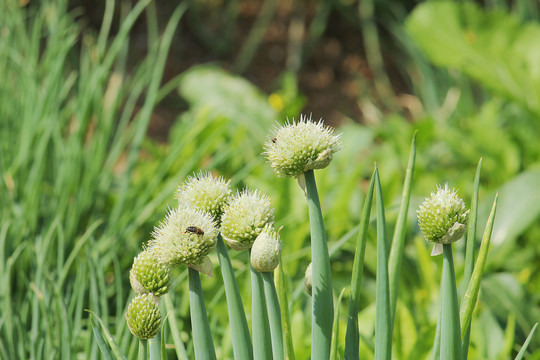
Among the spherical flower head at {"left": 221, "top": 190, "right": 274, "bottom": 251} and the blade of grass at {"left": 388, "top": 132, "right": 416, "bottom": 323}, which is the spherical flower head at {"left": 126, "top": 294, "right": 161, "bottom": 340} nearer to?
the spherical flower head at {"left": 221, "top": 190, "right": 274, "bottom": 251}

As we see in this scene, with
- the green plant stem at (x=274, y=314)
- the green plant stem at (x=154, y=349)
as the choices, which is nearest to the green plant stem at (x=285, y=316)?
the green plant stem at (x=274, y=314)

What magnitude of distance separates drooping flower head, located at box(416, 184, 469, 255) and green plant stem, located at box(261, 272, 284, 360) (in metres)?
0.16

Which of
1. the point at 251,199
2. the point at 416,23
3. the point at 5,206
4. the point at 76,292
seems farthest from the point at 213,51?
the point at 251,199

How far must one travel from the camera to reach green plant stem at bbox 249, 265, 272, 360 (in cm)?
59

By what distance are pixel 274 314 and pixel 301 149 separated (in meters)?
0.17

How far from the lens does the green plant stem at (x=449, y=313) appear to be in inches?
22.5

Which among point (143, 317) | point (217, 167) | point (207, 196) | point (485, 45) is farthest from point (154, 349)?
point (485, 45)

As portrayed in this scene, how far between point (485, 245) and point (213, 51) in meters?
3.19

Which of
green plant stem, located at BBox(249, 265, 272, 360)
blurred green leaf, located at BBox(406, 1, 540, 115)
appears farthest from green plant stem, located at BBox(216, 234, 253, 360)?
blurred green leaf, located at BBox(406, 1, 540, 115)

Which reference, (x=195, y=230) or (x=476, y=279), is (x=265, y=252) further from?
(x=476, y=279)

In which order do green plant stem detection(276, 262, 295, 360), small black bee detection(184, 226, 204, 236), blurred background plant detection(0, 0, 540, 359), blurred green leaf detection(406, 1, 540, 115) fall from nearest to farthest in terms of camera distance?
small black bee detection(184, 226, 204, 236) → green plant stem detection(276, 262, 295, 360) → blurred background plant detection(0, 0, 540, 359) → blurred green leaf detection(406, 1, 540, 115)

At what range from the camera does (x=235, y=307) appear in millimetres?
594

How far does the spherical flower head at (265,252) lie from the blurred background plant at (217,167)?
20 centimetres

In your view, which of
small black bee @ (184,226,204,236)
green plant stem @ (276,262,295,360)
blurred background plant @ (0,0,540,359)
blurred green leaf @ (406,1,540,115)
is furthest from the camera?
blurred green leaf @ (406,1,540,115)
